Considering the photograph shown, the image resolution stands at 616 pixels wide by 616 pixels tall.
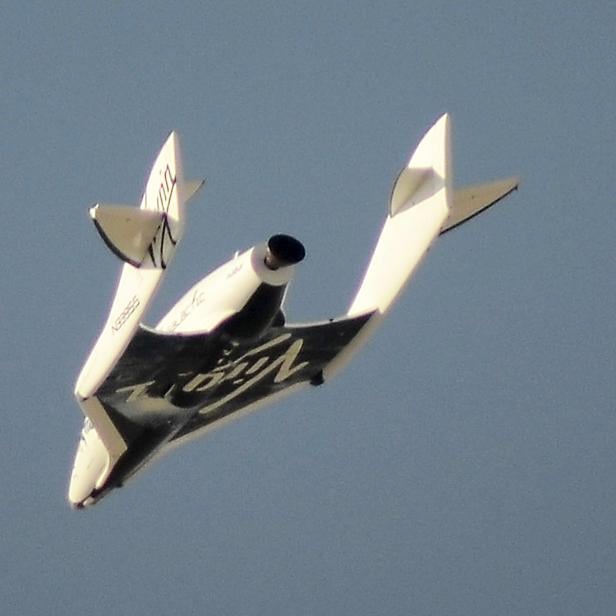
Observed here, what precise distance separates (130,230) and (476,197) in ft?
26.8

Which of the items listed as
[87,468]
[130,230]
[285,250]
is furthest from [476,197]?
[87,468]

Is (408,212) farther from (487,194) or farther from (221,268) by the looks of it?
(221,268)

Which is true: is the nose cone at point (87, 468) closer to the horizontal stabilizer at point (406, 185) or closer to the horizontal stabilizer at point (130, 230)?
the horizontal stabilizer at point (406, 185)

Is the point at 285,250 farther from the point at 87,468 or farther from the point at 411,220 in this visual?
the point at 87,468

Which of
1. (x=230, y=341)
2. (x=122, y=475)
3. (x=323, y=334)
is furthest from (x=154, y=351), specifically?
(x=122, y=475)

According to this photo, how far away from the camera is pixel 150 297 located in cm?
3522

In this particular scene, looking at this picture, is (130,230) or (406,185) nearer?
(130,230)

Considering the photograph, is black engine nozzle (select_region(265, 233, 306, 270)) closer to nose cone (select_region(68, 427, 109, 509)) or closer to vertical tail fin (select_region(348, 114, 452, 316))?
vertical tail fin (select_region(348, 114, 452, 316))

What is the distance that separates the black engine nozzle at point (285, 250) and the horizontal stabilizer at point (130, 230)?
7.47 ft

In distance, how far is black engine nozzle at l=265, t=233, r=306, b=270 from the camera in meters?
35.8

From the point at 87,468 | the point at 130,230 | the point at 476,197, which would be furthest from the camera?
the point at 87,468

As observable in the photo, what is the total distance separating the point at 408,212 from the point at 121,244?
304 inches

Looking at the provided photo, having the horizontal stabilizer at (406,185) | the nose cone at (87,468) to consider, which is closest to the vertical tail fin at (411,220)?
the horizontal stabilizer at (406,185)

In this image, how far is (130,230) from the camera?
34.7m
